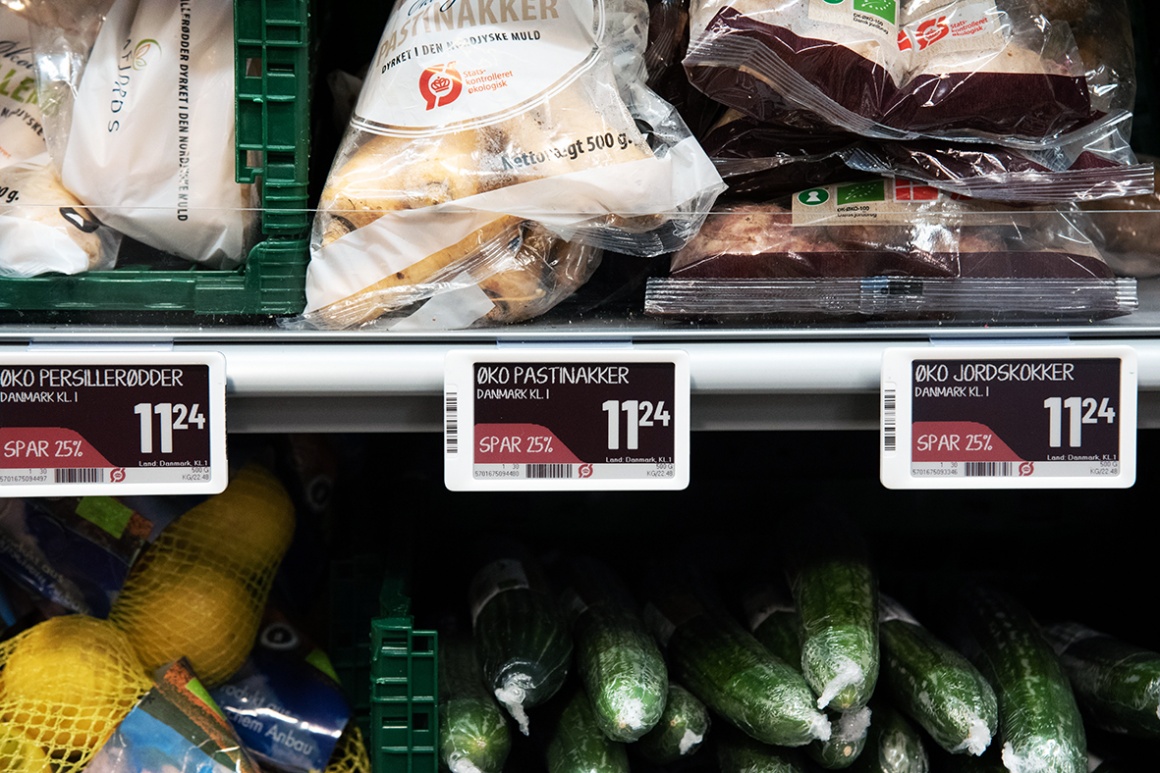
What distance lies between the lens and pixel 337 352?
0.78 metres

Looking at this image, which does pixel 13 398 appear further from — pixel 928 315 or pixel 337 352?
pixel 928 315

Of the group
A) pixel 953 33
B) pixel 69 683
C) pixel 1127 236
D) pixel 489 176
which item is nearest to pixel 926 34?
pixel 953 33

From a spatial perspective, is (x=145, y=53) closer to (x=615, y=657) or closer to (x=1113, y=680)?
(x=615, y=657)

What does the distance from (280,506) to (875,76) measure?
2.37 feet

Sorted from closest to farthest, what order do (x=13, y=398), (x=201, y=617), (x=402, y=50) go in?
(x=13, y=398) → (x=402, y=50) → (x=201, y=617)

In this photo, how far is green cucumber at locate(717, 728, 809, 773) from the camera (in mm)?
940

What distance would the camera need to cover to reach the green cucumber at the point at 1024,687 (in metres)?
0.91

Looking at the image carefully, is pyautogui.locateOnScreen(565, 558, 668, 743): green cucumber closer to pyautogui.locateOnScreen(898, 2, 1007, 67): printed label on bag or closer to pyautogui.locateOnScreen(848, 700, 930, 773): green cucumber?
pyautogui.locateOnScreen(848, 700, 930, 773): green cucumber

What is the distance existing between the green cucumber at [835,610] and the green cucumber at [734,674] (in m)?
0.02

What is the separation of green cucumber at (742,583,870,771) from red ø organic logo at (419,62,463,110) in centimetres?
61

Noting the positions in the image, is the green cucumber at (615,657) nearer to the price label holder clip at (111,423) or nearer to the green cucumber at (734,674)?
the green cucumber at (734,674)

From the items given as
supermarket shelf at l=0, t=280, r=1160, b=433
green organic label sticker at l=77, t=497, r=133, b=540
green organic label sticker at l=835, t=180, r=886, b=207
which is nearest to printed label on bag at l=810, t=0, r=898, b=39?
green organic label sticker at l=835, t=180, r=886, b=207

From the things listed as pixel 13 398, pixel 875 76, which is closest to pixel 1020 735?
pixel 875 76

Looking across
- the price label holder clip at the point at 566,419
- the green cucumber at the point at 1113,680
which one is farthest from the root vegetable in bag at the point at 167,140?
the green cucumber at the point at 1113,680
